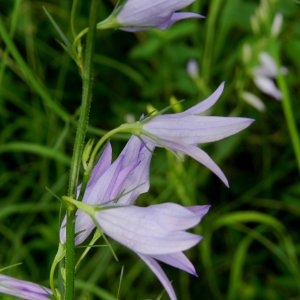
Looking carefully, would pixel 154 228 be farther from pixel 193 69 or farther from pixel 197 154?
pixel 193 69

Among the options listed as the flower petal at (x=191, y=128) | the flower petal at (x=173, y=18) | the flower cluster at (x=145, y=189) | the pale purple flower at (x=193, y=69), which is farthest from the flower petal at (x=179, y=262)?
the pale purple flower at (x=193, y=69)

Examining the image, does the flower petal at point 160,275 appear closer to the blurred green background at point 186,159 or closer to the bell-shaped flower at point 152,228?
the bell-shaped flower at point 152,228

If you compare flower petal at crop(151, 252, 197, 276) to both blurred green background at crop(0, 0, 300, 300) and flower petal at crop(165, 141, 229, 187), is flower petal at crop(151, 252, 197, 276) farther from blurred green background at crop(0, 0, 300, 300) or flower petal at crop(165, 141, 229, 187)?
blurred green background at crop(0, 0, 300, 300)

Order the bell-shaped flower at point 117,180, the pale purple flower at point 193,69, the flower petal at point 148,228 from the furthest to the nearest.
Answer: the pale purple flower at point 193,69 → the bell-shaped flower at point 117,180 → the flower petal at point 148,228

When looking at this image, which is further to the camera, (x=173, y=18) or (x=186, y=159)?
(x=186, y=159)

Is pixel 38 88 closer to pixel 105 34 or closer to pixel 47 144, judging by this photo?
pixel 47 144

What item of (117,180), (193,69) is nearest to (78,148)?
(117,180)

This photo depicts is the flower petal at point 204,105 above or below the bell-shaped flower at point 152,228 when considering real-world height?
above

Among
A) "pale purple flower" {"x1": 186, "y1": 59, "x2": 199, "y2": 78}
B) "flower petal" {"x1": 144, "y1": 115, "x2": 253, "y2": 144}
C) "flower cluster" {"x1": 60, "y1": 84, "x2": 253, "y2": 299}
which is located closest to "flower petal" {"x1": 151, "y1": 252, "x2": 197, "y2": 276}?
"flower cluster" {"x1": 60, "y1": 84, "x2": 253, "y2": 299}
